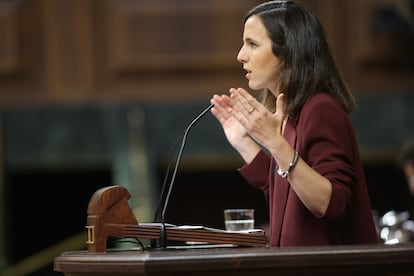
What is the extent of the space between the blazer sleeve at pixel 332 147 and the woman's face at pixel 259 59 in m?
0.17

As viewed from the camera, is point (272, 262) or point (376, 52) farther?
point (376, 52)

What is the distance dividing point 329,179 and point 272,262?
1.21ft

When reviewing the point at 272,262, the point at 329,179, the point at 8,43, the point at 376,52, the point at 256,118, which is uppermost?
the point at 8,43

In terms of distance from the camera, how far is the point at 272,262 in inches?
81.7

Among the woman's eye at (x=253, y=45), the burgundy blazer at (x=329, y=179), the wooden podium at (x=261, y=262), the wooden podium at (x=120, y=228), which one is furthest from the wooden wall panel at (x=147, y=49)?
the wooden podium at (x=261, y=262)

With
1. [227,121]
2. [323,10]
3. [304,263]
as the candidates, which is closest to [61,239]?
[323,10]

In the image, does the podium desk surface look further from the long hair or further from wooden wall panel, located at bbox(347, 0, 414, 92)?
wooden wall panel, located at bbox(347, 0, 414, 92)

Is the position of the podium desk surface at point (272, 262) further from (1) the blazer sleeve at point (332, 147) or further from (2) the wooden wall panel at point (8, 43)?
(2) the wooden wall panel at point (8, 43)

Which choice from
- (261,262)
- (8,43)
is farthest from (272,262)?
(8,43)

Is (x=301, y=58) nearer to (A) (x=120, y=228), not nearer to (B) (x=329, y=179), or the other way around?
(B) (x=329, y=179)

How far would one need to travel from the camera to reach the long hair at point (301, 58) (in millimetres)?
2592

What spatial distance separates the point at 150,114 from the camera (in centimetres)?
677

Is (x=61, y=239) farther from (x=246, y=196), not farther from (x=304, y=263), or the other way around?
(x=304, y=263)

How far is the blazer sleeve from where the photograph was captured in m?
2.37
